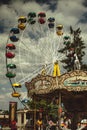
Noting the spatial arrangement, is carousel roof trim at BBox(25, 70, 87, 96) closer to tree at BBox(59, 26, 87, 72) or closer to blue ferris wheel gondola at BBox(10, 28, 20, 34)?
blue ferris wheel gondola at BBox(10, 28, 20, 34)

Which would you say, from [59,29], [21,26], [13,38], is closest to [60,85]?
[13,38]

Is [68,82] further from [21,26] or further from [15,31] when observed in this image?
[21,26]

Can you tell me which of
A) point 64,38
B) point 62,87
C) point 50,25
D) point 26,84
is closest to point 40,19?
point 50,25

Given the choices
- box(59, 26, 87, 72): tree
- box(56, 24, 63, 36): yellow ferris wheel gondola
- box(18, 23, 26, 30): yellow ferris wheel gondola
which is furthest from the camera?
box(59, 26, 87, 72): tree

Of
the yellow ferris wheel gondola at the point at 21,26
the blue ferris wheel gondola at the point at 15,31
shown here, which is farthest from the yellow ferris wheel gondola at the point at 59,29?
the blue ferris wheel gondola at the point at 15,31

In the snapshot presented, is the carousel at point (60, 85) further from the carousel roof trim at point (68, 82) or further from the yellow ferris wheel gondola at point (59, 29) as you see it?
the yellow ferris wheel gondola at point (59, 29)

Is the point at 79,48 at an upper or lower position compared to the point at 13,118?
upper

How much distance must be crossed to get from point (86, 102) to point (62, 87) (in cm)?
672

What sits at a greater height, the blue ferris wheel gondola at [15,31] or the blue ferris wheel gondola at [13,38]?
the blue ferris wheel gondola at [15,31]

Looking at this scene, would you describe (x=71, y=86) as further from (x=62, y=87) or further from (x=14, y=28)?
(x=14, y=28)

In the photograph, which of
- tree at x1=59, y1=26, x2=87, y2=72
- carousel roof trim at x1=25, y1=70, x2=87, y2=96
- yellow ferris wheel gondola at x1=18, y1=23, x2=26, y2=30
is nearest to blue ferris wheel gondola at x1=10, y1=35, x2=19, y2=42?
yellow ferris wheel gondola at x1=18, y1=23, x2=26, y2=30

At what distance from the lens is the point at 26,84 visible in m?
28.5

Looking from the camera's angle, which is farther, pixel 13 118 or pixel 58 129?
pixel 13 118

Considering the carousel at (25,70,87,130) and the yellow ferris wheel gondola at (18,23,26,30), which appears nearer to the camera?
the carousel at (25,70,87,130)
